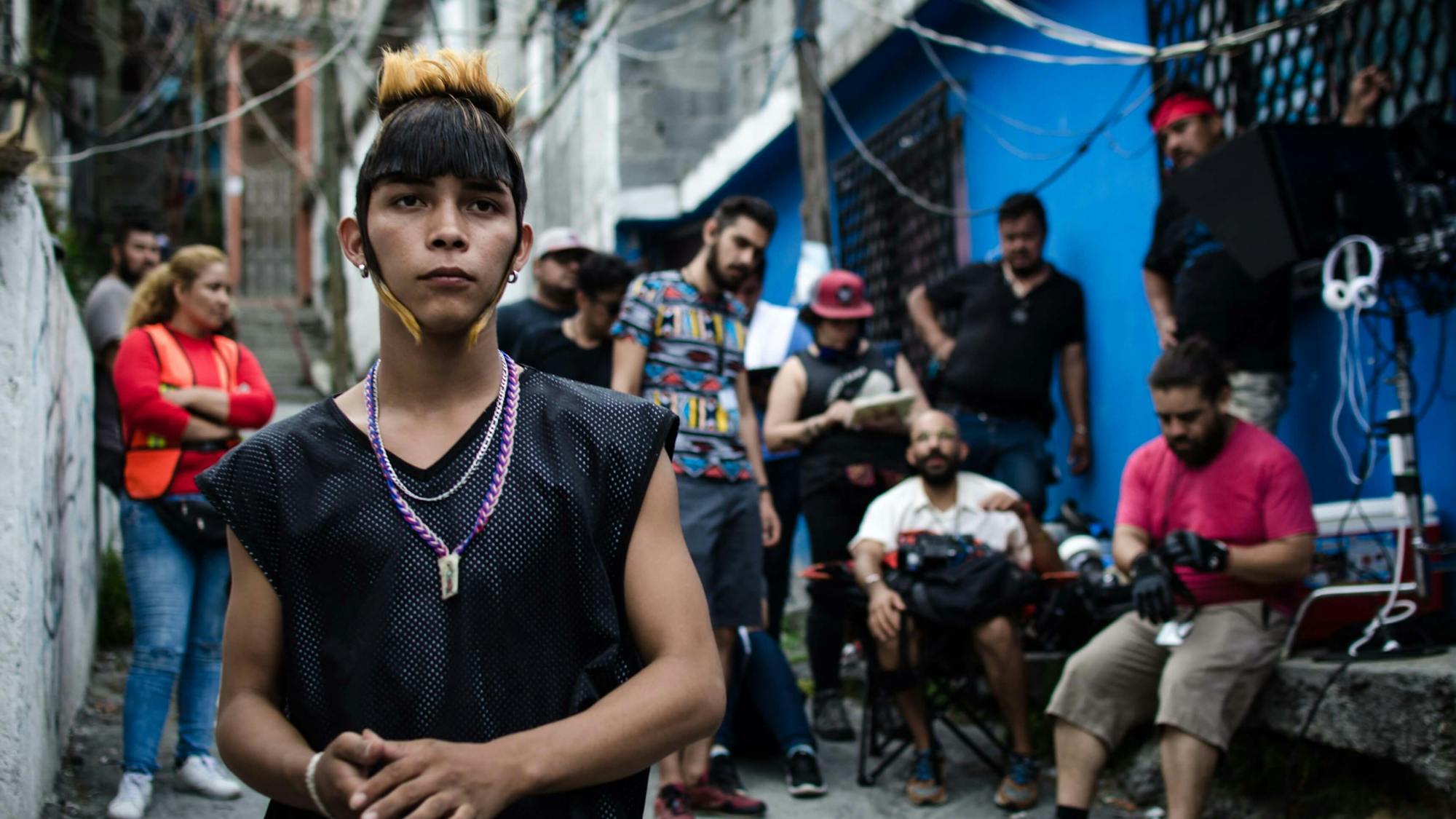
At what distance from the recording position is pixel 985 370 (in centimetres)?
653

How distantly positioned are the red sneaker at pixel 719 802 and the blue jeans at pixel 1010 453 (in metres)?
Answer: 2.03

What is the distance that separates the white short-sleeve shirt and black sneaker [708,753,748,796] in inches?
39.5

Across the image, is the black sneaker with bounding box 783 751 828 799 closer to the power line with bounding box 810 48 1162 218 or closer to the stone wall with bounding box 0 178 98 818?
the stone wall with bounding box 0 178 98 818

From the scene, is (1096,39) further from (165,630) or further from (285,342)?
(285,342)

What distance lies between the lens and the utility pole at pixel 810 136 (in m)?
8.62

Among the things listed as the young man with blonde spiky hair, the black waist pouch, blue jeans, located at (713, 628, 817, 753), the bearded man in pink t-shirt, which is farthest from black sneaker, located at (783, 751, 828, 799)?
the young man with blonde spiky hair

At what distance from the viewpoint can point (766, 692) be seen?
5.57m

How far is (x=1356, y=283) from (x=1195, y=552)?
1069 millimetres

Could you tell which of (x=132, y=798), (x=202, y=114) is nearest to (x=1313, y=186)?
(x=132, y=798)

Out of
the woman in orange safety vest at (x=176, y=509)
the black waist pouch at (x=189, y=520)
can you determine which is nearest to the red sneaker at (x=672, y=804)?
the woman in orange safety vest at (x=176, y=509)

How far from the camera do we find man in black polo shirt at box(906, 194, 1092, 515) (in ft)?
21.2

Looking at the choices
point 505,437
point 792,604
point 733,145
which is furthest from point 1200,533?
point 733,145

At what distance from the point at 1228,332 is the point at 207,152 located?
27.0 m

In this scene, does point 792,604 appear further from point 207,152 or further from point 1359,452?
point 207,152
